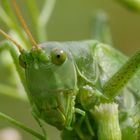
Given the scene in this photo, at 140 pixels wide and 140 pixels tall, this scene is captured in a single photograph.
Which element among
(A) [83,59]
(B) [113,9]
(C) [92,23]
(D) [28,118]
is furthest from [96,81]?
(B) [113,9]

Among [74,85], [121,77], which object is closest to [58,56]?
[74,85]

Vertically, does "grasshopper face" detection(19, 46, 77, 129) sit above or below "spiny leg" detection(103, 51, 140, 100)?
above

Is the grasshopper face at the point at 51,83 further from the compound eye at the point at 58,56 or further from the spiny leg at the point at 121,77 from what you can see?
the spiny leg at the point at 121,77

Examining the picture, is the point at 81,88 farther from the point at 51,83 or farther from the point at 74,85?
the point at 51,83

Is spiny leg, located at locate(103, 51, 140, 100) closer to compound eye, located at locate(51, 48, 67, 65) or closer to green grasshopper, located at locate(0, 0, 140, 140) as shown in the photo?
green grasshopper, located at locate(0, 0, 140, 140)

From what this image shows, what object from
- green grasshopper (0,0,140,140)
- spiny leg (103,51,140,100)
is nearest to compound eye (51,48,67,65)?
green grasshopper (0,0,140,140)

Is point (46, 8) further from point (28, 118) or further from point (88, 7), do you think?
point (88, 7)

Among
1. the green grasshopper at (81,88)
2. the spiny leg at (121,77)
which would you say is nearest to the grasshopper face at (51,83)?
the green grasshopper at (81,88)
